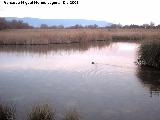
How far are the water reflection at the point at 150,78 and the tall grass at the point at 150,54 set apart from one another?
36cm

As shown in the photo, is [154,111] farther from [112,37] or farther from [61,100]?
[112,37]

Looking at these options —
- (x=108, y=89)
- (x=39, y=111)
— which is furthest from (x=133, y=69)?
(x=39, y=111)

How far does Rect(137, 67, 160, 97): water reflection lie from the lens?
28.9 feet

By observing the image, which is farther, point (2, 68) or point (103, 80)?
point (2, 68)

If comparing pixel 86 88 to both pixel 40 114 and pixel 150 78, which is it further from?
pixel 40 114

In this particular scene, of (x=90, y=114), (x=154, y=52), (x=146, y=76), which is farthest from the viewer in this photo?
(x=154, y=52)

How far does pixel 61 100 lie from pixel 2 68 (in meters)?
5.47

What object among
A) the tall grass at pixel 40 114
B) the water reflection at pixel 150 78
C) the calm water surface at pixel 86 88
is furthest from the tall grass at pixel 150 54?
the tall grass at pixel 40 114

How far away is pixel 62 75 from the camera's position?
10.8 metres

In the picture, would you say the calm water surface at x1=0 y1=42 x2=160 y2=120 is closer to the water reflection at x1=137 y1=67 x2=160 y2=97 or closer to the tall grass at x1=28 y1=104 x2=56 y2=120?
the water reflection at x1=137 y1=67 x2=160 y2=97

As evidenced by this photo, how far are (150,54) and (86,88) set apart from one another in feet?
14.6

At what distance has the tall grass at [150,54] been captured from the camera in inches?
466

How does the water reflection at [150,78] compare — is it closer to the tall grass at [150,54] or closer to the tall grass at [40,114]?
the tall grass at [150,54]

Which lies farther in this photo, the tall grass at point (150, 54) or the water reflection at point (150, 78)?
the tall grass at point (150, 54)
